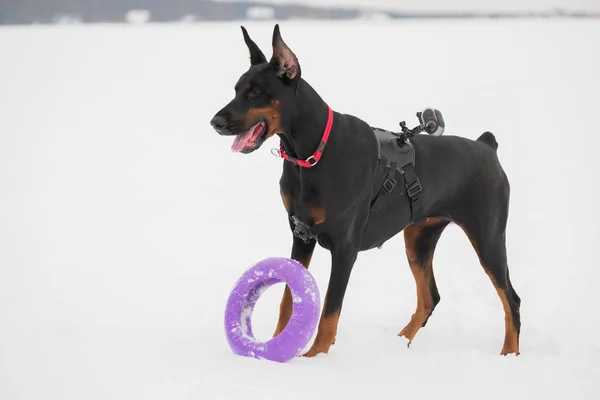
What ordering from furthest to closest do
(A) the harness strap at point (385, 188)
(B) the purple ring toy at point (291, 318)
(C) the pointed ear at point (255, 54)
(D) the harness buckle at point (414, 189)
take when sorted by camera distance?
1. (D) the harness buckle at point (414, 189)
2. (A) the harness strap at point (385, 188)
3. (C) the pointed ear at point (255, 54)
4. (B) the purple ring toy at point (291, 318)

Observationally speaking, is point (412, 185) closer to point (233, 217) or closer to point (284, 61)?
point (284, 61)

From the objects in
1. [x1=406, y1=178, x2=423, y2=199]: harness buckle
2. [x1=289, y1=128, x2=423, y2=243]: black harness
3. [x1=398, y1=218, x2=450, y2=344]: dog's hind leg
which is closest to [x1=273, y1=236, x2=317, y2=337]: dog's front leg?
[x1=289, y1=128, x2=423, y2=243]: black harness

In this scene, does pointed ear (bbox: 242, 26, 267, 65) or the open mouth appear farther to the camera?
pointed ear (bbox: 242, 26, 267, 65)

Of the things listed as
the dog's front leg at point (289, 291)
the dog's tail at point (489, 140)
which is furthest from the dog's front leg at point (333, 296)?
the dog's tail at point (489, 140)

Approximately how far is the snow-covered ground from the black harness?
799 millimetres

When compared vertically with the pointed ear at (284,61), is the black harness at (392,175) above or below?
below

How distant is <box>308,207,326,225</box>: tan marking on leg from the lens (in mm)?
4086

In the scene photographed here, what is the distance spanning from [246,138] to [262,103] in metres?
0.21

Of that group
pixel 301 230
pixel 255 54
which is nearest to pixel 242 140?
pixel 255 54

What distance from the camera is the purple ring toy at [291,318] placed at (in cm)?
399

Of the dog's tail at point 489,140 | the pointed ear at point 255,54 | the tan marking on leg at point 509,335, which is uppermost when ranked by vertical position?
the pointed ear at point 255,54

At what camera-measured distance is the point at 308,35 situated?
13.6m

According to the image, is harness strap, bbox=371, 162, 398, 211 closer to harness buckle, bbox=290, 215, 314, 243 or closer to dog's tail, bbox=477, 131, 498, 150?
harness buckle, bbox=290, 215, 314, 243

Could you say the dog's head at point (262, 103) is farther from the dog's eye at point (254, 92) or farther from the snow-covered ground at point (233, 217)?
the snow-covered ground at point (233, 217)
